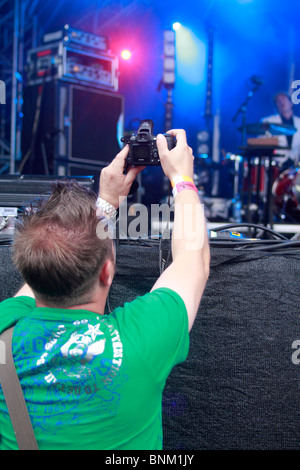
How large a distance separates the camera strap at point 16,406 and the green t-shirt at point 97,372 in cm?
1

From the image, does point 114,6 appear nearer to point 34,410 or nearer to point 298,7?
point 298,7

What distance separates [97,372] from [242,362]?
1.95ft

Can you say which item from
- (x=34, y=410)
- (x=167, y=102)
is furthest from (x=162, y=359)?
(x=167, y=102)

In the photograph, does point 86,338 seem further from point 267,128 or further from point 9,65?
point 9,65

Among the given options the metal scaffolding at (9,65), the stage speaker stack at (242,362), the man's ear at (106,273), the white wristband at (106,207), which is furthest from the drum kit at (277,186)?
the man's ear at (106,273)

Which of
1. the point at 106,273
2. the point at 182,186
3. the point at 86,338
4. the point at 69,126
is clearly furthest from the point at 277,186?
the point at 86,338

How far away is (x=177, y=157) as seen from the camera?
107cm

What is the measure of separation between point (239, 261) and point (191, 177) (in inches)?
14.0

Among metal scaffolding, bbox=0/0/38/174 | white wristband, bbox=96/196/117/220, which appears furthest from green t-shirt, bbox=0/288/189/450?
metal scaffolding, bbox=0/0/38/174

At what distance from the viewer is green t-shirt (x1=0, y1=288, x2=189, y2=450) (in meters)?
0.84

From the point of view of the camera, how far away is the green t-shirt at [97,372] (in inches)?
33.2

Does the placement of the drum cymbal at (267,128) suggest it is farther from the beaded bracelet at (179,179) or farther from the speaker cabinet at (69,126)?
the beaded bracelet at (179,179)

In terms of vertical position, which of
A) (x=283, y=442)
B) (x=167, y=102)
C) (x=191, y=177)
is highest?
(x=167, y=102)

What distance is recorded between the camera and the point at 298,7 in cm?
757
